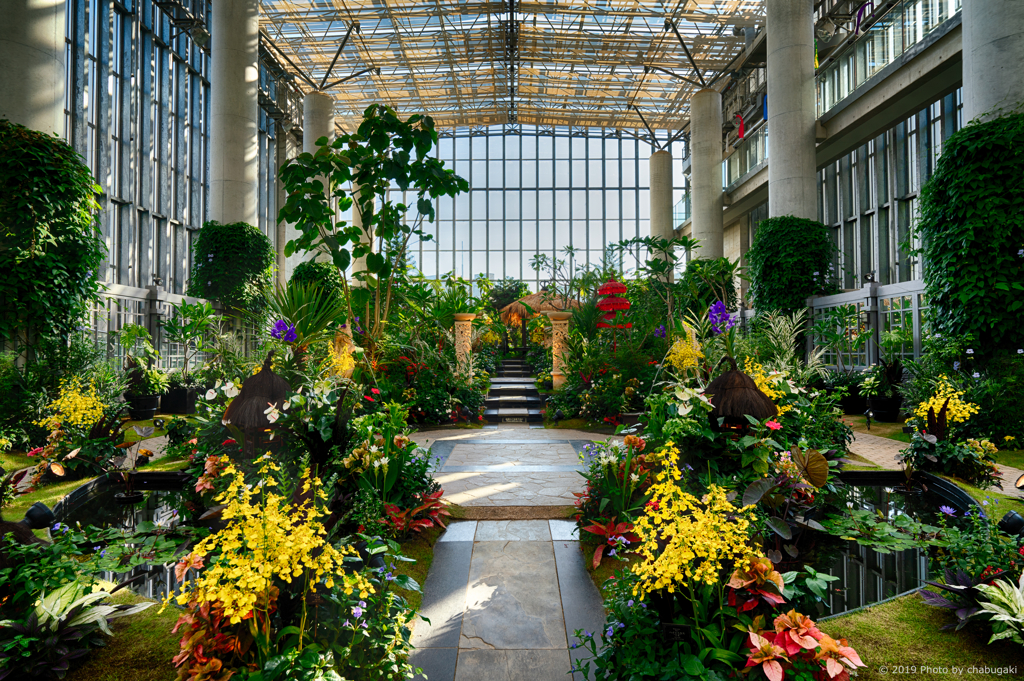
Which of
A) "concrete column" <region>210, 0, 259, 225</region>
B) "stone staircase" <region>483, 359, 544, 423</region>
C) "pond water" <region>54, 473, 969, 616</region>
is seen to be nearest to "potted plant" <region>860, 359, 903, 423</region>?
"pond water" <region>54, 473, 969, 616</region>

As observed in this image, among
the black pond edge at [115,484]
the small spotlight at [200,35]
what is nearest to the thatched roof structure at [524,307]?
the small spotlight at [200,35]

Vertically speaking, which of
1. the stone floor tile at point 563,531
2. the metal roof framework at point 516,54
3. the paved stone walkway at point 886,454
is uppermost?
the metal roof framework at point 516,54

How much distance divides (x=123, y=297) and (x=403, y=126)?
240 inches

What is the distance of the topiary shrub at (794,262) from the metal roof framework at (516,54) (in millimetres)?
8275

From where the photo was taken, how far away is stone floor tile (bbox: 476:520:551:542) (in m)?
2.97

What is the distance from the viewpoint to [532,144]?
24125 mm

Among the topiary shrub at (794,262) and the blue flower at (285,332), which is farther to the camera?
the topiary shrub at (794,262)

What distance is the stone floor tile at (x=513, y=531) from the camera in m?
2.97

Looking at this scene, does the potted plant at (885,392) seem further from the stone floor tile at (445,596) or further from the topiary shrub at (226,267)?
the topiary shrub at (226,267)

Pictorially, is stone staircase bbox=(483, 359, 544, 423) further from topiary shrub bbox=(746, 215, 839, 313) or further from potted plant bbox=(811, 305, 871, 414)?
topiary shrub bbox=(746, 215, 839, 313)

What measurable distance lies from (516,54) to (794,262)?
41.6 ft

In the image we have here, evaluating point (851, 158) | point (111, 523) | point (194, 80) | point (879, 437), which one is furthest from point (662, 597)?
point (194, 80)

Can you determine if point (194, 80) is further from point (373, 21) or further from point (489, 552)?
point (489, 552)

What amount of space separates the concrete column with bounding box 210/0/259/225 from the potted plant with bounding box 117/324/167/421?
10.9ft
